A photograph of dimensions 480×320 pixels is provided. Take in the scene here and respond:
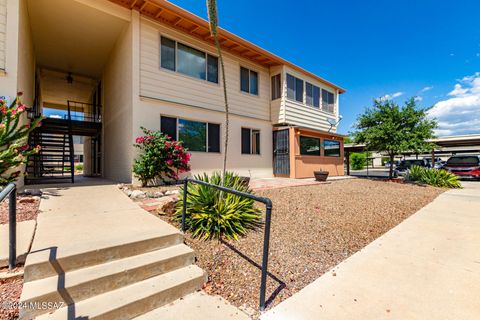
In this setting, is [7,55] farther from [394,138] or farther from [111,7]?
[394,138]

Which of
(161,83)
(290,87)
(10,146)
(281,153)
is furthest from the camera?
(290,87)

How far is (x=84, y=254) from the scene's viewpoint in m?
2.30

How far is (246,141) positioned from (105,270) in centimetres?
877

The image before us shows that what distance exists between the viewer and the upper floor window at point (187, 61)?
8.17m

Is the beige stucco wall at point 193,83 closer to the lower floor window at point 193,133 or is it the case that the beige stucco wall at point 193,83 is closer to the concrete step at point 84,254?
the lower floor window at point 193,133

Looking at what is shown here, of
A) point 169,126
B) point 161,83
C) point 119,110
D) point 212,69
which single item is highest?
point 212,69

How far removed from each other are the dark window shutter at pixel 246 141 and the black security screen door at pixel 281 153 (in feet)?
5.91

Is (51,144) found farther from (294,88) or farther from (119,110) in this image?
(294,88)

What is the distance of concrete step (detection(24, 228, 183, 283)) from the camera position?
2.09 metres

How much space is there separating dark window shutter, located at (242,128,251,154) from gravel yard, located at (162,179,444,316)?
4.62m

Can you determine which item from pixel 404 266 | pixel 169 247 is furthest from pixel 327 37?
pixel 169 247

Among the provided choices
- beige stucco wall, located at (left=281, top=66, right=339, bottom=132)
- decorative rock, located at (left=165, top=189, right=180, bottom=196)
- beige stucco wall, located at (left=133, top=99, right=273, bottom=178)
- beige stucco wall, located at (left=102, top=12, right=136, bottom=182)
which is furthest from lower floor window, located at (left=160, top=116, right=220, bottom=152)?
beige stucco wall, located at (left=281, top=66, right=339, bottom=132)

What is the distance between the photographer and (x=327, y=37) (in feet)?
49.1

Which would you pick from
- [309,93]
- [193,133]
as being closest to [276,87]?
[309,93]
